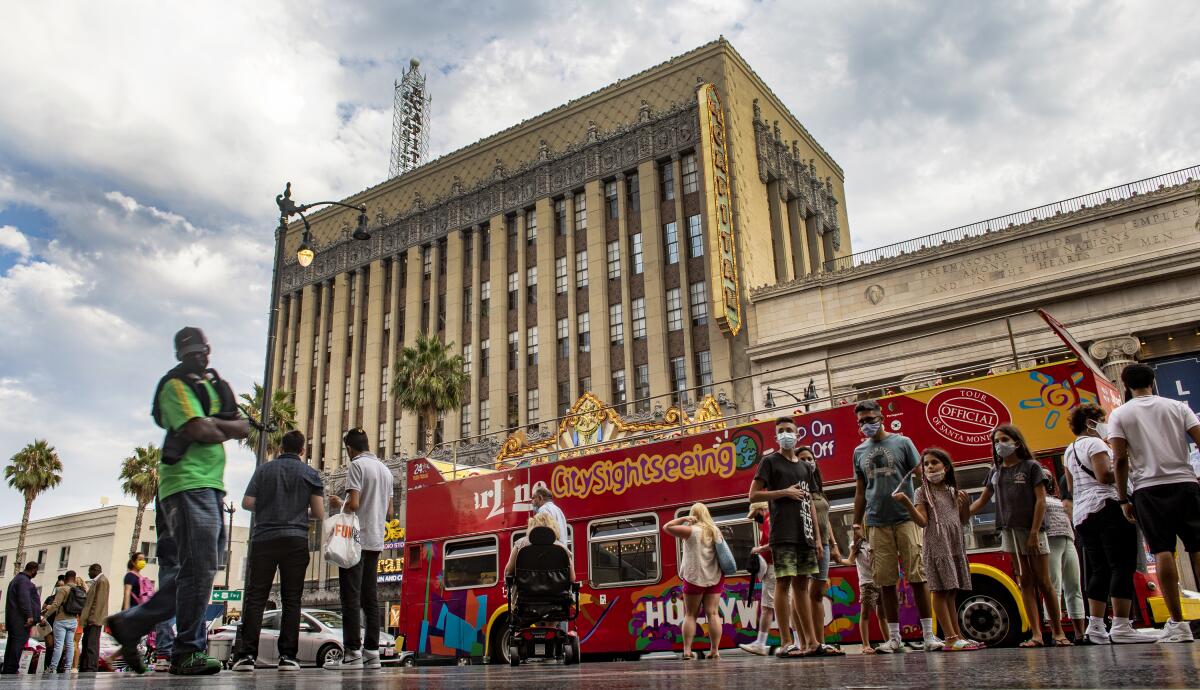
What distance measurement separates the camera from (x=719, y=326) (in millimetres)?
35250

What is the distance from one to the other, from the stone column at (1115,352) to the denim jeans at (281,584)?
25.8m

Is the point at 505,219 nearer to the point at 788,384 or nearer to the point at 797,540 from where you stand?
the point at 788,384

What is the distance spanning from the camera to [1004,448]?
7914 mm

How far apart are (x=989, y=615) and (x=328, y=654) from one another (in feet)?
44.8

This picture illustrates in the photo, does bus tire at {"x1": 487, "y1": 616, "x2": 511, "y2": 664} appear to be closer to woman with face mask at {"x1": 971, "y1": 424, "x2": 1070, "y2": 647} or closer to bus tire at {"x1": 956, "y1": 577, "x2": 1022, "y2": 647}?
bus tire at {"x1": 956, "y1": 577, "x2": 1022, "y2": 647}

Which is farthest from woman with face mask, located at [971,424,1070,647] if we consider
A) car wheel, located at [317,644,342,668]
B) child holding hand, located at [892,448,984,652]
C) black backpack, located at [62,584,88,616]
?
car wheel, located at [317,644,342,668]

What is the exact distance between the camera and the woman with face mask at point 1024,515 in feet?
25.0

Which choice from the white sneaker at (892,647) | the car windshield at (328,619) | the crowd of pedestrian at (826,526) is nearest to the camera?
the crowd of pedestrian at (826,526)

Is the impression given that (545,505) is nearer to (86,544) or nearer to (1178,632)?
(1178,632)

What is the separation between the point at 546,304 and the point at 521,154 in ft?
32.0

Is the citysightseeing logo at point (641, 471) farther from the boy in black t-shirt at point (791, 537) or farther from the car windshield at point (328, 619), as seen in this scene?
the car windshield at point (328, 619)

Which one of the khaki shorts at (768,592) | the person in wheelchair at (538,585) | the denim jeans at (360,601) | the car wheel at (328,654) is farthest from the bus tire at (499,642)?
the denim jeans at (360,601)

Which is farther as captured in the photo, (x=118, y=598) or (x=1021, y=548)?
(x=118, y=598)

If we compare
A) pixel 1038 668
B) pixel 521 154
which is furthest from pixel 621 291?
pixel 1038 668
